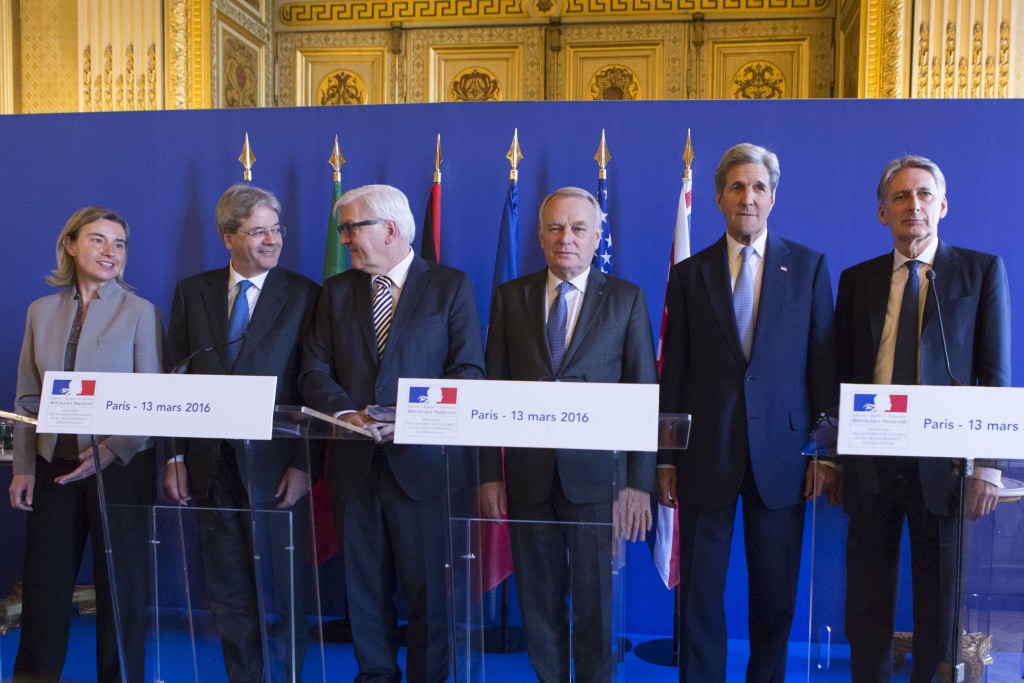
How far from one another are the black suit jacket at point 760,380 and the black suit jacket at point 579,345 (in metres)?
0.13

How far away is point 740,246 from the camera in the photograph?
8.19 ft

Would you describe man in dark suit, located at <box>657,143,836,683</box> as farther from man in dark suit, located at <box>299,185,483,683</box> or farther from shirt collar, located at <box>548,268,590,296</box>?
man in dark suit, located at <box>299,185,483,683</box>

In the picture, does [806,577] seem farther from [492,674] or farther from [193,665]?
[193,665]

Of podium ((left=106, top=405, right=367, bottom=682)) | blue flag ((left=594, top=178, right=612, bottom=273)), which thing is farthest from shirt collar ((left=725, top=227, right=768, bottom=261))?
podium ((left=106, top=405, right=367, bottom=682))

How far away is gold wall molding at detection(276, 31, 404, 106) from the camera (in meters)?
6.93

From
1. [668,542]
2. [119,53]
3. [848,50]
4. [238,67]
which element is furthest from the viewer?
[238,67]

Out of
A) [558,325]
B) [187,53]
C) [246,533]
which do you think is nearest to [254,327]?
[246,533]

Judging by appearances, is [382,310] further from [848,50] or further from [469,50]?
[469,50]

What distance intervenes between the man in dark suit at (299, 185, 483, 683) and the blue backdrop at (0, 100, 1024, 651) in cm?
101

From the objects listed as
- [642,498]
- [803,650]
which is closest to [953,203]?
[803,650]

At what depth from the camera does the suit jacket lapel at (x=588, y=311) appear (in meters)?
2.41

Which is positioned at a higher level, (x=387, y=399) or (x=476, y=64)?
(x=476, y=64)

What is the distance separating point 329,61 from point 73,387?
5.44 m

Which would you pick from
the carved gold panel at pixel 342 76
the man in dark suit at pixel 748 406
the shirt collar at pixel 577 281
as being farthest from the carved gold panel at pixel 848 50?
the shirt collar at pixel 577 281
